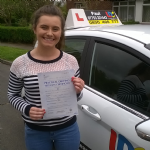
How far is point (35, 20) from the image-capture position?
5.24 feet

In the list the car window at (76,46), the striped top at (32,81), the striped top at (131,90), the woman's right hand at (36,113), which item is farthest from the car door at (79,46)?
the woman's right hand at (36,113)

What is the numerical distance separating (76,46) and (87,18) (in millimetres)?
810

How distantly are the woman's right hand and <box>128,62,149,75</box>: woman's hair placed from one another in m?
0.86

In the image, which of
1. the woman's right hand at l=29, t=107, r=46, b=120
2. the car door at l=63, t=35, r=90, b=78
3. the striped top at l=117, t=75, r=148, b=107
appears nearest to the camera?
the woman's right hand at l=29, t=107, r=46, b=120

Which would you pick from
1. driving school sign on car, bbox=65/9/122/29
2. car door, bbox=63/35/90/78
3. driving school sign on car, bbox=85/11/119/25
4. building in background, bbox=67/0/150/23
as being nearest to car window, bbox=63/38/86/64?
car door, bbox=63/35/90/78

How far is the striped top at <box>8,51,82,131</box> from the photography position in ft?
5.10

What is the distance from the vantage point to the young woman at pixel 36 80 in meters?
1.54

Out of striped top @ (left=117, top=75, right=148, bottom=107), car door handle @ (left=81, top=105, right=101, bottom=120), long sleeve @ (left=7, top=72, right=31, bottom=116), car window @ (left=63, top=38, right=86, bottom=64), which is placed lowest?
car door handle @ (left=81, top=105, right=101, bottom=120)

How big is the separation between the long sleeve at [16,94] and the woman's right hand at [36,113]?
0.06 m

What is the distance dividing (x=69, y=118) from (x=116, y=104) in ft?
1.46

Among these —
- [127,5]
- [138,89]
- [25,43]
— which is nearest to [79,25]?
[138,89]

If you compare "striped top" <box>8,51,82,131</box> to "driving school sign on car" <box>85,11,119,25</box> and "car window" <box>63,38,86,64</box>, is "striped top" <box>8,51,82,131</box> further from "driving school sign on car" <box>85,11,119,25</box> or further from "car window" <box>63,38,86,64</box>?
"driving school sign on car" <box>85,11,119,25</box>

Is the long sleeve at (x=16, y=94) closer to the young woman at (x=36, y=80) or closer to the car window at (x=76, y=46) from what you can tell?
the young woman at (x=36, y=80)

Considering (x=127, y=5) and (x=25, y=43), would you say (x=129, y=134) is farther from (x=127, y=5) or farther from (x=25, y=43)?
(x=127, y=5)
